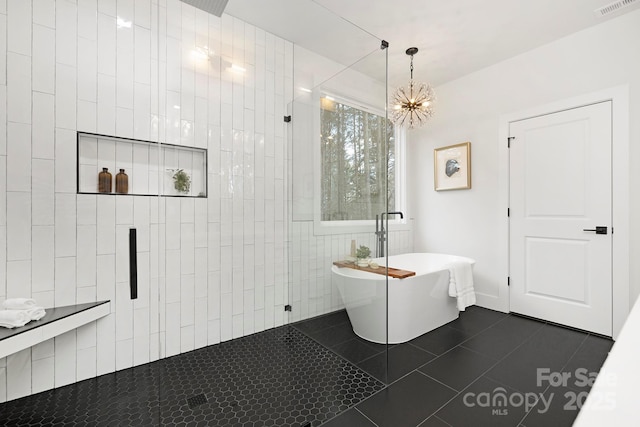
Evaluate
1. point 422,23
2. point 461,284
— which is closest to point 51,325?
point 461,284

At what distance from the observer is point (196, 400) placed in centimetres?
163

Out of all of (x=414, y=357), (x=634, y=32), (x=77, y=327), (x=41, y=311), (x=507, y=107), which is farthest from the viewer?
(x=507, y=107)

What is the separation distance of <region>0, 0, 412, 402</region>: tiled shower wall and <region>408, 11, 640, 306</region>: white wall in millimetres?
2059

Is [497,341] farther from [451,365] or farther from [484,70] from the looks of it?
[484,70]

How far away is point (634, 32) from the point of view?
7.62 ft

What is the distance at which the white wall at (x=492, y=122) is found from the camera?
236 centimetres

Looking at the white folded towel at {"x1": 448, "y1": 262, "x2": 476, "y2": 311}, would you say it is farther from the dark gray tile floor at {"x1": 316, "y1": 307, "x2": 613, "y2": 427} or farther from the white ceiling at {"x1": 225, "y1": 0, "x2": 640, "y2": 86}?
the white ceiling at {"x1": 225, "y1": 0, "x2": 640, "y2": 86}

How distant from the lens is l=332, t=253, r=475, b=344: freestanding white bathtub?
2.12 meters

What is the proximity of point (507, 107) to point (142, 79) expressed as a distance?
11.5 feet

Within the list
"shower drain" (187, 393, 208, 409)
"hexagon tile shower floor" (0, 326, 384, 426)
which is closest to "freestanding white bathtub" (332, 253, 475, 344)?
"hexagon tile shower floor" (0, 326, 384, 426)

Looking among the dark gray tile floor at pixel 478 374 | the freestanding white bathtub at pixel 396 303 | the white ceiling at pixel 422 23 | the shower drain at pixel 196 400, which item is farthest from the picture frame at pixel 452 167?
the shower drain at pixel 196 400

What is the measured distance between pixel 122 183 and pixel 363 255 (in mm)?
1782

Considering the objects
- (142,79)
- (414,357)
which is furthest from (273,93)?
(414,357)

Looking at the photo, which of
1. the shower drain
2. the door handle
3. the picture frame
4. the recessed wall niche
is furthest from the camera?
the picture frame
